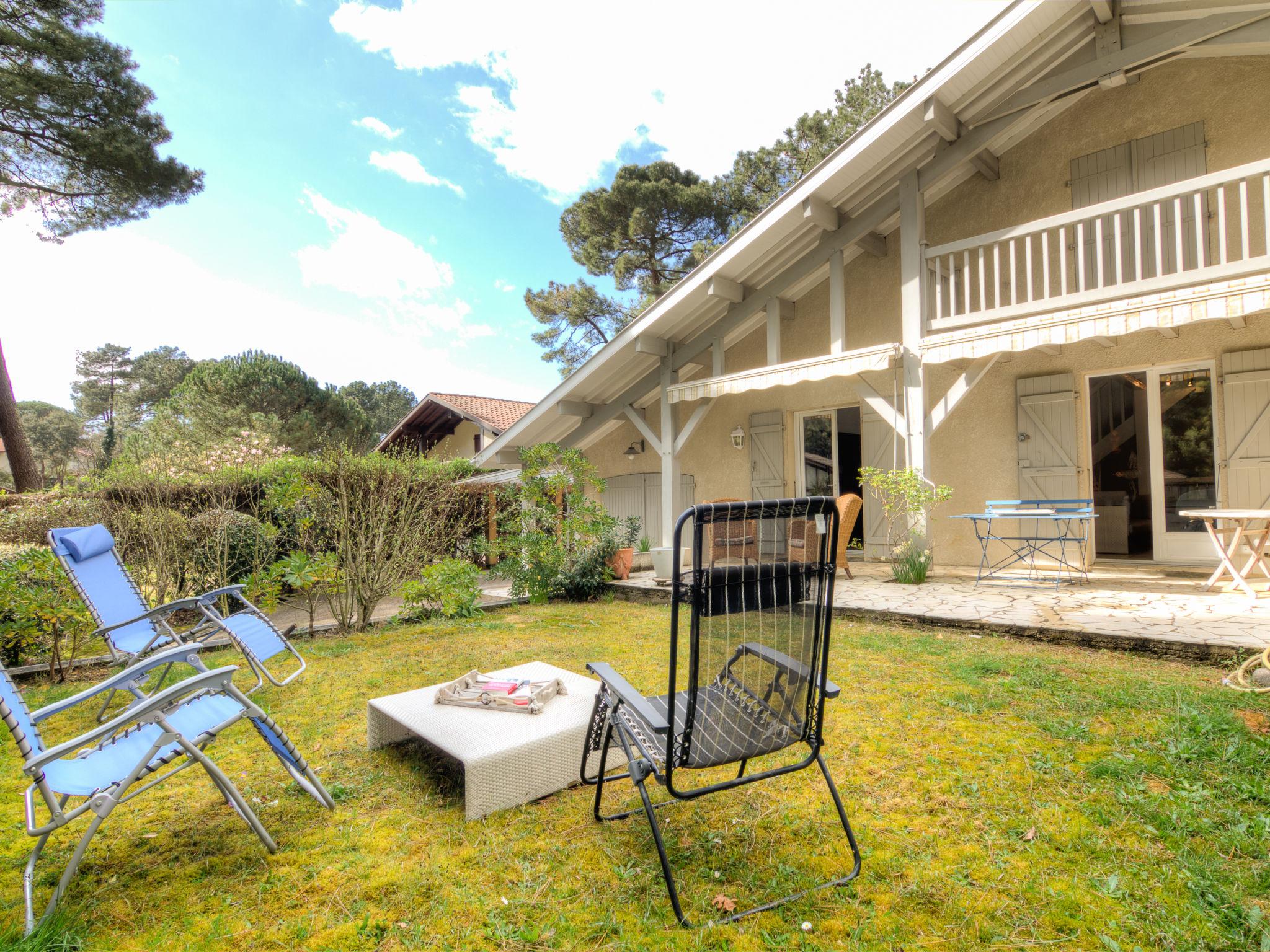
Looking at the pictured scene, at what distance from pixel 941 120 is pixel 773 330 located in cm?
285

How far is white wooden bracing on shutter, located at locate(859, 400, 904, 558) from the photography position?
9.01 m

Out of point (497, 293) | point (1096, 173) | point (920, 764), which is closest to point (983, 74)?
point (1096, 173)

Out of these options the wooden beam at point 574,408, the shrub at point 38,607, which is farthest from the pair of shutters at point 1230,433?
the shrub at point 38,607

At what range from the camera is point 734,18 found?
1465 centimetres

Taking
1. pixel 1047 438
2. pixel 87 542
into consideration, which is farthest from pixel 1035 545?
pixel 87 542

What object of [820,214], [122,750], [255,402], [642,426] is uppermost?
[820,214]

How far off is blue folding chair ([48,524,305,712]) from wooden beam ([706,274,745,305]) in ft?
20.3

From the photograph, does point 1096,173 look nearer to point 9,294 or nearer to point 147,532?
point 147,532

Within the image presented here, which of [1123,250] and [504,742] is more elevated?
[1123,250]

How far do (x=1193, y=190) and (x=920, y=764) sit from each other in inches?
232

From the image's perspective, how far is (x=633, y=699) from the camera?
202cm

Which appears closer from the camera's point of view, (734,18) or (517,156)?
(734,18)

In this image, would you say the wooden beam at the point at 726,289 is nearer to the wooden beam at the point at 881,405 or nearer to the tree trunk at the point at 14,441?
the wooden beam at the point at 881,405

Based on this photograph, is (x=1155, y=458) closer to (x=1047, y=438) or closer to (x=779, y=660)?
(x=1047, y=438)
